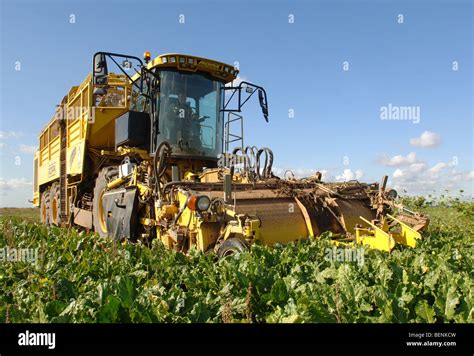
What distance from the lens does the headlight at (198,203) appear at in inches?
195

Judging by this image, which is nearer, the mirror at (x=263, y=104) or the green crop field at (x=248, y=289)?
the green crop field at (x=248, y=289)

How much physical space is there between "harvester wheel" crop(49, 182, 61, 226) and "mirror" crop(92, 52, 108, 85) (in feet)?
19.9

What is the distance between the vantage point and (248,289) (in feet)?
8.77

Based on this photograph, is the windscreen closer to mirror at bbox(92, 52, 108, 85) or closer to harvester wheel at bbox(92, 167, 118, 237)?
mirror at bbox(92, 52, 108, 85)

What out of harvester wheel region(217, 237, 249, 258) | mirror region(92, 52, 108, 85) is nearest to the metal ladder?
mirror region(92, 52, 108, 85)

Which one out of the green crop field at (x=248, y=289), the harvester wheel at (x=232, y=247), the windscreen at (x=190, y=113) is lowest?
the green crop field at (x=248, y=289)

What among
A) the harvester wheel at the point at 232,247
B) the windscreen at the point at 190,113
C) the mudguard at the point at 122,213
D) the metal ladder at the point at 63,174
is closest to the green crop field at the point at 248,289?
the harvester wheel at the point at 232,247

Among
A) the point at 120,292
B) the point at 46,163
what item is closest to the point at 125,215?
the point at 120,292

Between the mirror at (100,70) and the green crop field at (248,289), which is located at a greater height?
the mirror at (100,70)

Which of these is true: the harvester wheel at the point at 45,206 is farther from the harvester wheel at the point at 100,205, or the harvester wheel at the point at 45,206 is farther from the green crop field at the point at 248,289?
the green crop field at the point at 248,289

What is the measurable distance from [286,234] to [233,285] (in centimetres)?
231

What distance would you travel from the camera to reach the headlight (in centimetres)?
495

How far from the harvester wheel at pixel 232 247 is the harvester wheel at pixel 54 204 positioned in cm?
782

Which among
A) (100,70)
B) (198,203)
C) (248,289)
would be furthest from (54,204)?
(248,289)
